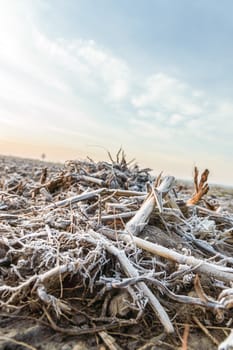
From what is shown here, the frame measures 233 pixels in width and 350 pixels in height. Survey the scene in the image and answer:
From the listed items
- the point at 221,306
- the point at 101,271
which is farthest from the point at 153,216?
the point at 221,306

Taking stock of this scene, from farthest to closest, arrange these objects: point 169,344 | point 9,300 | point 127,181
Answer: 1. point 127,181
2. point 9,300
3. point 169,344

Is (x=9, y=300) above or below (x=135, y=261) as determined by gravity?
below

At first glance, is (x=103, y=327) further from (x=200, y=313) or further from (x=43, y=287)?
(x=200, y=313)

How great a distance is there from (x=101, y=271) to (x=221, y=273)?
72 cm

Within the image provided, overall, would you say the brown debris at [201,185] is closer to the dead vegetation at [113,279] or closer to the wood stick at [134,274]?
the dead vegetation at [113,279]

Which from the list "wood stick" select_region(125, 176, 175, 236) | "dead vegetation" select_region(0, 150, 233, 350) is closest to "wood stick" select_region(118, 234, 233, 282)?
"dead vegetation" select_region(0, 150, 233, 350)

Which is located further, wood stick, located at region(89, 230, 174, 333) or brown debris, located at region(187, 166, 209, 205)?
brown debris, located at region(187, 166, 209, 205)

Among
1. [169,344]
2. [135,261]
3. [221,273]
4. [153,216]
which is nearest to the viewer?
[169,344]

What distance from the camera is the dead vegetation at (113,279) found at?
1780mm

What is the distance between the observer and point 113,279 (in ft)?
6.66

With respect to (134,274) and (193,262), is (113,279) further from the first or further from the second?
(193,262)

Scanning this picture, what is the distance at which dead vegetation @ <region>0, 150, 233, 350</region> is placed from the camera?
70.1 inches

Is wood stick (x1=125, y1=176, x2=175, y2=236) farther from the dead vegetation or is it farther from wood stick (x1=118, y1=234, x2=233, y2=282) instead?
wood stick (x1=118, y1=234, x2=233, y2=282)

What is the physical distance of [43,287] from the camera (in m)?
1.89
